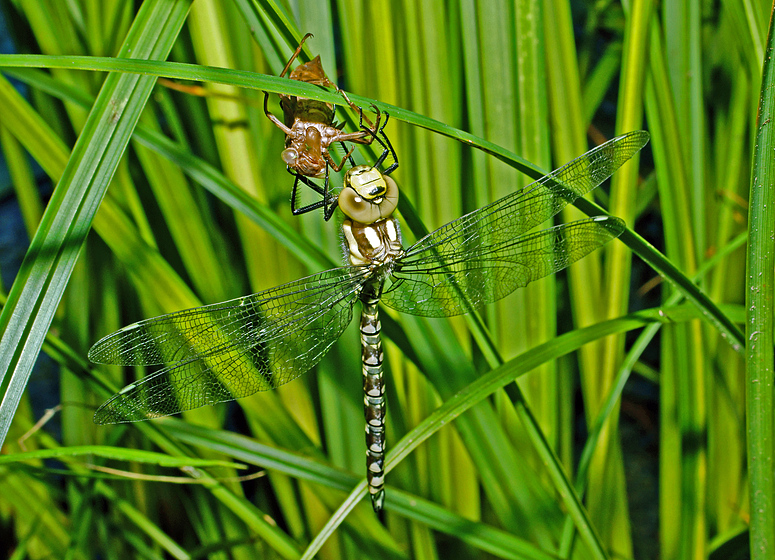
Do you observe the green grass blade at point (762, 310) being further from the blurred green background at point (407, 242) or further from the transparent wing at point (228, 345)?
the transparent wing at point (228, 345)

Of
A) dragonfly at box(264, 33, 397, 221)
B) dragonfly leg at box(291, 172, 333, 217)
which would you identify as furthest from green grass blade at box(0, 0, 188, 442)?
dragonfly leg at box(291, 172, 333, 217)

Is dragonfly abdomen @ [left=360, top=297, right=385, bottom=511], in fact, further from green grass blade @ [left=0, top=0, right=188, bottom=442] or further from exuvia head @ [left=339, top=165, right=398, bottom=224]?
green grass blade @ [left=0, top=0, right=188, bottom=442]

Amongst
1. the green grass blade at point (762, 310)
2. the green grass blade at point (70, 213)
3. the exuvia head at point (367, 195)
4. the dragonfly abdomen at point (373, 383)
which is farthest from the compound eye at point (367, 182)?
the green grass blade at point (762, 310)

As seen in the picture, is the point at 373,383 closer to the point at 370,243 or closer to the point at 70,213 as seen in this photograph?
the point at 370,243

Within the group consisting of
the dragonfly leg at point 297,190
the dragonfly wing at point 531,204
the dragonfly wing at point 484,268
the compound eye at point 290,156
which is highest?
the compound eye at point 290,156

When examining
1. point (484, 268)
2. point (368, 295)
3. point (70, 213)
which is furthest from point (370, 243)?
point (70, 213)

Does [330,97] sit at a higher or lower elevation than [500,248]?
higher

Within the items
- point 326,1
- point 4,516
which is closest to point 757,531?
point 326,1
